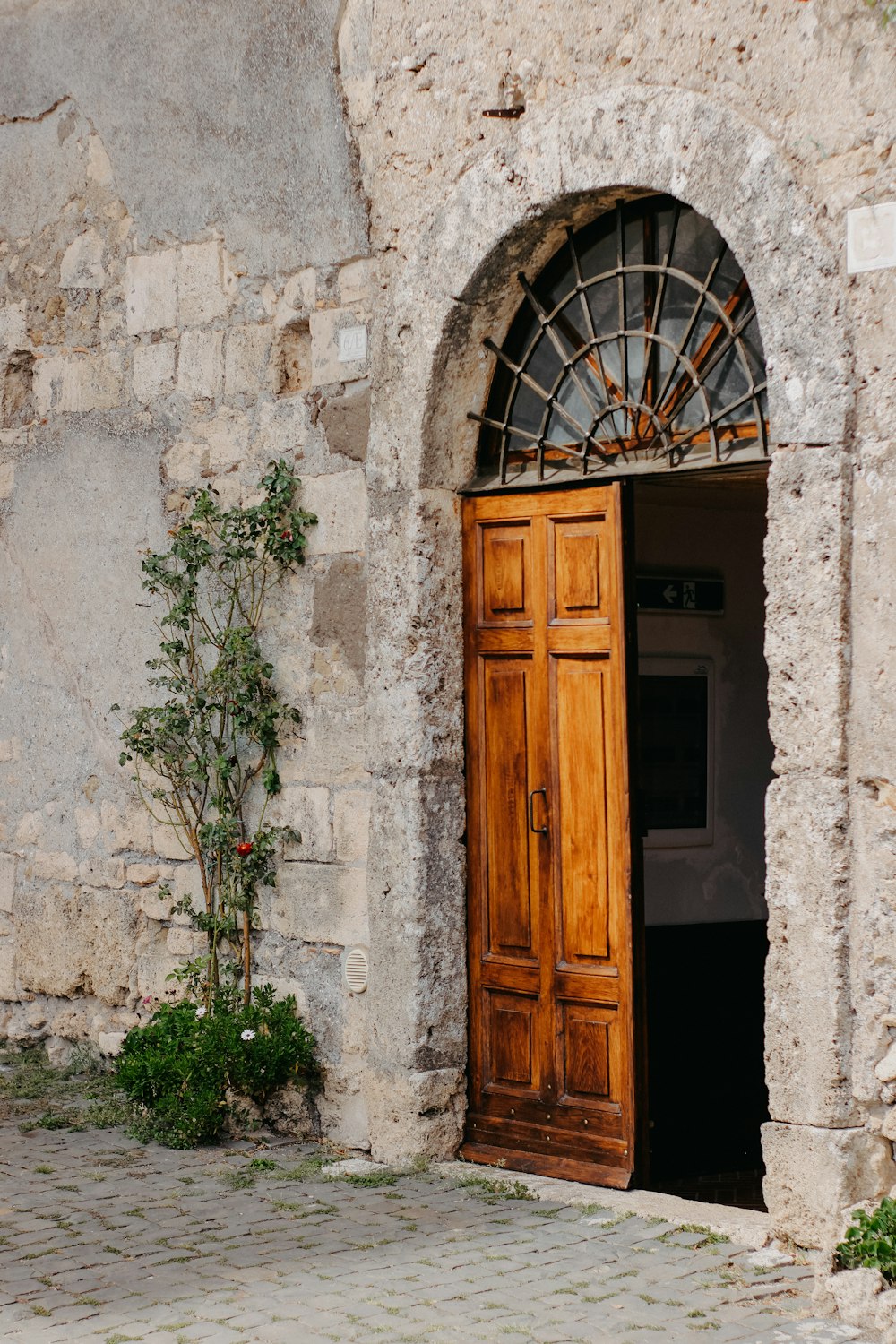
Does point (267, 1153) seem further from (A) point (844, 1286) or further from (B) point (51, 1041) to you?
(A) point (844, 1286)

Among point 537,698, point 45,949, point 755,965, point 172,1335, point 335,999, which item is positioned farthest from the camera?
point 755,965

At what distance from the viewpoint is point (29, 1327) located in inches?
157

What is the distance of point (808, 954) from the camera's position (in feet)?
14.6

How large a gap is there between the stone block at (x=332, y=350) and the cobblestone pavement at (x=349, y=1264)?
2.72 metres

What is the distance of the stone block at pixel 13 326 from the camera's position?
7.28 meters

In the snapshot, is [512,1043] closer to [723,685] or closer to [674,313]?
[674,313]

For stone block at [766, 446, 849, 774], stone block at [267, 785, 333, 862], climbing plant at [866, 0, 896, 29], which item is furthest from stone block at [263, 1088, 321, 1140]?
climbing plant at [866, 0, 896, 29]

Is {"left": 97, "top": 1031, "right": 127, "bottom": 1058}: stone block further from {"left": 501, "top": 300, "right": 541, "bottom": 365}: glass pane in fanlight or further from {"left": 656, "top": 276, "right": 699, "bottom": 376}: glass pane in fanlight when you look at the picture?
{"left": 656, "top": 276, "right": 699, "bottom": 376}: glass pane in fanlight

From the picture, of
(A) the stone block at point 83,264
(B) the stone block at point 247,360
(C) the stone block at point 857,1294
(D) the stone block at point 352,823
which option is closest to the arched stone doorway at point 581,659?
(D) the stone block at point 352,823

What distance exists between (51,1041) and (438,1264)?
321 cm

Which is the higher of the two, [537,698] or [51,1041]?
[537,698]

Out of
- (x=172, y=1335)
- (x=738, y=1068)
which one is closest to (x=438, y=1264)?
(x=172, y=1335)

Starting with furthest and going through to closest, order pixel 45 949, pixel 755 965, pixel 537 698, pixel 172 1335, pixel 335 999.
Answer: pixel 755 965
pixel 45 949
pixel 335 999
pixel 537 698
pixel 172 1335

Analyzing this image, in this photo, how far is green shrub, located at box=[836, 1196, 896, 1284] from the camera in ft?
13.3
